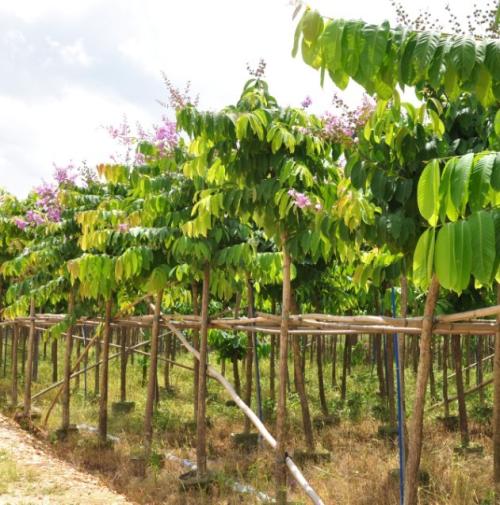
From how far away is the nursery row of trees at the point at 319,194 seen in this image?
214 cm

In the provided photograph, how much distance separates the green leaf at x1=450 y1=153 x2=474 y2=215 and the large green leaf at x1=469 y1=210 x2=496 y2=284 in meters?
0.08

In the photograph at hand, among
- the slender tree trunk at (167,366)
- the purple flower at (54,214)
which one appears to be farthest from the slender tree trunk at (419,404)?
the slender tree trunk at (167,366)

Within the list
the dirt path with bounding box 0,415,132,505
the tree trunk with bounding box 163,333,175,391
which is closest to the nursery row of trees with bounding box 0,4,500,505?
the dirt path with bounding box 0,415,132,505

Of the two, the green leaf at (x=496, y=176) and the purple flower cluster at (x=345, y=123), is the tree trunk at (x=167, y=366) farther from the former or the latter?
the green leaf at (x=496, y=176)

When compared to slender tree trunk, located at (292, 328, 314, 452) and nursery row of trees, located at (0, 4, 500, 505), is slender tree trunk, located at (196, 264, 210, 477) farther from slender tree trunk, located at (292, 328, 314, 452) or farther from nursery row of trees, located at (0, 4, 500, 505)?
slender tree trunk, located at (292, 328, 314, 452)

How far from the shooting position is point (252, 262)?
6133mm

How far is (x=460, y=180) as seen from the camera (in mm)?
1972

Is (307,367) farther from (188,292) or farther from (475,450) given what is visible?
(475,450)

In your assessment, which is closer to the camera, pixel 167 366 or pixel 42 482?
pixel 42 482

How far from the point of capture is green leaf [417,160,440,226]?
2.03m

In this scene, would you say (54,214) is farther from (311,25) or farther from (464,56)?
(464,56)

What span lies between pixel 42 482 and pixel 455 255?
664 cm

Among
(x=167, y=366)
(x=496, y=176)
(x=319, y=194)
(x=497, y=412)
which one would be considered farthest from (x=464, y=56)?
(x=167, y=366)

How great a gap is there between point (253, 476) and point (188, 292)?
466 centimetres
